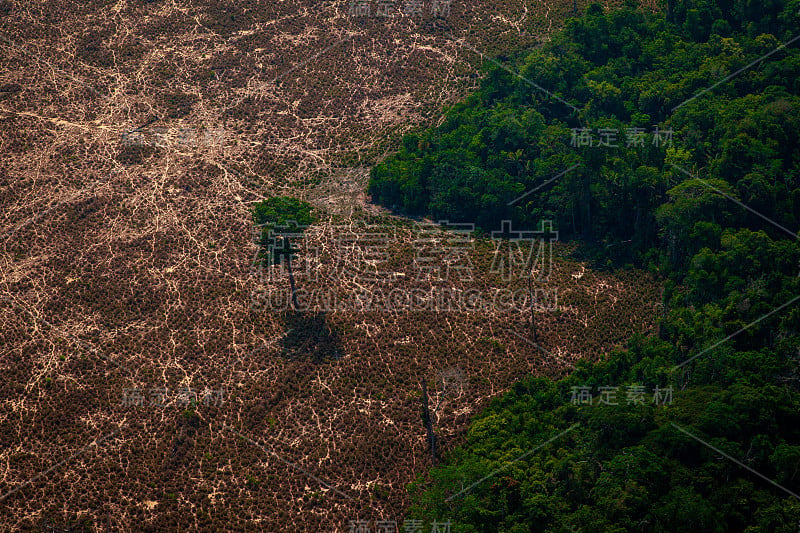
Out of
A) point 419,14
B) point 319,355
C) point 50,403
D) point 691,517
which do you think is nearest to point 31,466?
point 50,403

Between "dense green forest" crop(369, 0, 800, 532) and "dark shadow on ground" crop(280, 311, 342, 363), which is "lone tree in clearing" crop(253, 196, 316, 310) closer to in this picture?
"dark shadow on ground" crop(280, 311, 342, 363)

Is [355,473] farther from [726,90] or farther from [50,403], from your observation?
[726,90]

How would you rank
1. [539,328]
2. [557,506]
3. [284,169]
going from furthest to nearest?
1. [284,169]
2. [539,328]
3. [557,506]

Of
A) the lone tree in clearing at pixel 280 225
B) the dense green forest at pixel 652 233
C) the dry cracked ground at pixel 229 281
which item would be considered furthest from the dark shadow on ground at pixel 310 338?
the dense green forest at pixel 652 233

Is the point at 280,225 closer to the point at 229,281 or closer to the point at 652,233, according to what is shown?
the point at 229,281

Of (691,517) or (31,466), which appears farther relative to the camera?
(31,466)

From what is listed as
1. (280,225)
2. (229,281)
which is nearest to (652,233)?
(280,225)

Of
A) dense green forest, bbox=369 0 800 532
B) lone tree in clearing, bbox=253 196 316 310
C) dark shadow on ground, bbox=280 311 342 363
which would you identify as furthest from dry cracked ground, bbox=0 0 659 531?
lone tree in clearing, bbox=253 196 316 310
